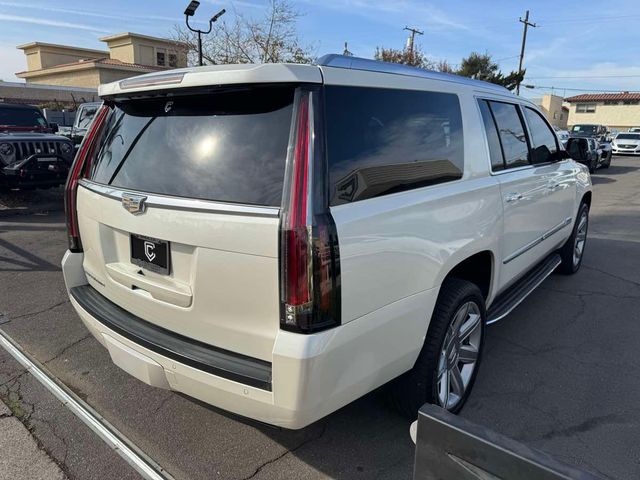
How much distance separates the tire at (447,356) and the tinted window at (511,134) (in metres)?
1.21

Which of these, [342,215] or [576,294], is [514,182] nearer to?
[342,215]

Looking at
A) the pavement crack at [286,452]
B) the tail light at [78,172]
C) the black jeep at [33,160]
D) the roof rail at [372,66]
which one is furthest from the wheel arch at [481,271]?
the black jeep at [33,160]

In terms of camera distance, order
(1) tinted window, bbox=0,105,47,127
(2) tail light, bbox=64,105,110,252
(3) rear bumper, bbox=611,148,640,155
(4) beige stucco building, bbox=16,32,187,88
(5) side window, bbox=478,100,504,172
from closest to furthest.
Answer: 1. (2) tail light, bbox=64,105,110,252
2. (5) side window, bbox=478,100,504,172
3. (1) tinted window, bbox=0,105,47,127
4. (3) rear bumper, bbox=611,148,640,155
5. (4) beige stucco building, bbox=16,32,187,88

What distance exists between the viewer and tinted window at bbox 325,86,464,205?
210 centimetres

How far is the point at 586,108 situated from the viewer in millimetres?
66625

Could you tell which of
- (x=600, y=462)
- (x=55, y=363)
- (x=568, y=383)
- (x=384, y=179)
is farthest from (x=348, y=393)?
(x=55, y=363)

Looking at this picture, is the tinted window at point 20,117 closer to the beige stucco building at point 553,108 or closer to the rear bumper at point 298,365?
the rear bumper at point 298,365

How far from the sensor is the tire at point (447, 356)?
261cm

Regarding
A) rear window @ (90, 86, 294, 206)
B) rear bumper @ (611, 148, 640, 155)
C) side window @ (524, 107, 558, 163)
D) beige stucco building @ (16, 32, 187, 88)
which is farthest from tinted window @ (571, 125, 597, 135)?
rear window @ (90, 86, 294, 206)

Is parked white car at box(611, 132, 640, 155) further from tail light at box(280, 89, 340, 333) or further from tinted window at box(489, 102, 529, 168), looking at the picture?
tail light at box(280, 89, 340, 333)

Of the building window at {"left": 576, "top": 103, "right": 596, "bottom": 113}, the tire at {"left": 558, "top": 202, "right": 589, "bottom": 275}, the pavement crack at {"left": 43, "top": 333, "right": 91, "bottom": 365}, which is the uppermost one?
the building window at {"left": 576, "top": 103, "right": 596, "bottom": 113}

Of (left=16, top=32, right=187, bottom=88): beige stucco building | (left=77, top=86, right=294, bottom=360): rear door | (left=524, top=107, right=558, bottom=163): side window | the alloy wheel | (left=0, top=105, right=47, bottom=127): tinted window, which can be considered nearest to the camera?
(left=77, top=86, right=294, bottom=360): rear door

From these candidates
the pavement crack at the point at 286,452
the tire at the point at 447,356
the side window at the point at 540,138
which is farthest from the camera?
the side window at the point at 540,138

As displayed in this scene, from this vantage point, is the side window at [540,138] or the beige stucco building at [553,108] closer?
the side window at [540,138]
